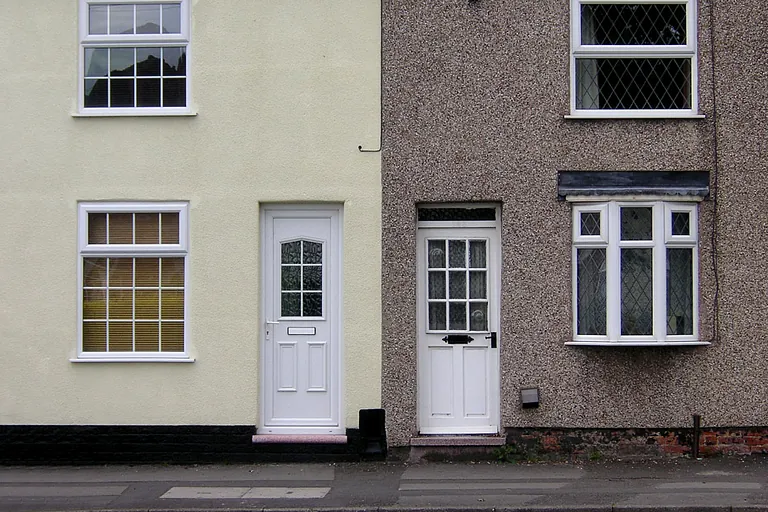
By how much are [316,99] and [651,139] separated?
3.58 metres

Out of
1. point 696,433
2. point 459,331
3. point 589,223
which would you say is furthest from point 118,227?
point 696,433

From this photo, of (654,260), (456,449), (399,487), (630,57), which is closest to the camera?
(399,487)

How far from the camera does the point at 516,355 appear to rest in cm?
1005

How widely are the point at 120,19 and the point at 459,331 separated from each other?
16.4 feet

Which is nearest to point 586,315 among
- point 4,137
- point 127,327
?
point 127,327

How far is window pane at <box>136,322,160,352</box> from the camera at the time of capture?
10211mm

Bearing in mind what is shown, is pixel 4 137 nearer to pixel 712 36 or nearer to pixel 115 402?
pixel 115 402

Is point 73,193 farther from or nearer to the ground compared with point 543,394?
farther from the ground

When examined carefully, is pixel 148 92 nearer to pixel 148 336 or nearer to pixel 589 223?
pixel 148 336

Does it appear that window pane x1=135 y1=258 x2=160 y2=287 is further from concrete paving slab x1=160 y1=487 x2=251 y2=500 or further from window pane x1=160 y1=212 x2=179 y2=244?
concrete paving slab x1=160 y1=487 x2=251 y2=500

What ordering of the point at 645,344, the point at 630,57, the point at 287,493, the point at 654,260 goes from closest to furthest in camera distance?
the point at 287,493, the point at 645,344, the point at 654,260, the point at 630,57

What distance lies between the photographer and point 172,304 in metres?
10.2

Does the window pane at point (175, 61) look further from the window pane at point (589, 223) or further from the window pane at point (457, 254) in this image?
the window pane at point (589, 223)

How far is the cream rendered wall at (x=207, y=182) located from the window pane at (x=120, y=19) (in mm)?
403
